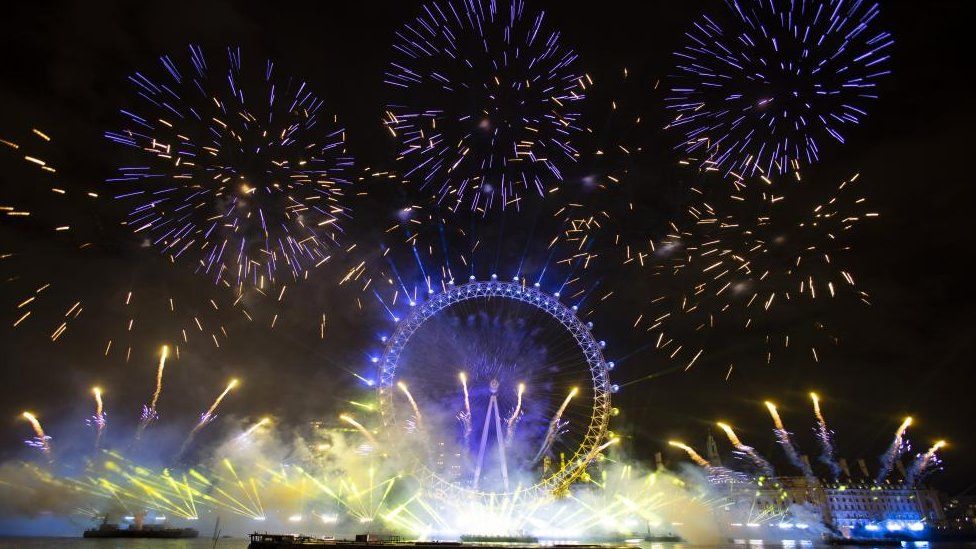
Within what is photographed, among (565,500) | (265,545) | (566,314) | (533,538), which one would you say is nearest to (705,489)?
(565,500)

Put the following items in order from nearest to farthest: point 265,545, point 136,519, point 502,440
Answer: point 265,545
point 502,440
point 136,519

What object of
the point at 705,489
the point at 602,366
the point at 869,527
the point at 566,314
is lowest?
the point at 869,527

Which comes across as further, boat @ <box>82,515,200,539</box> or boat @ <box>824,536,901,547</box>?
boat @ <box>82,515,200,539</box>

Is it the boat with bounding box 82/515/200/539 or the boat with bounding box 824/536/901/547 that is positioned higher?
the boat with bounding box 82/515/200/539

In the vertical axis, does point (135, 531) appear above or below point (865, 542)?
above

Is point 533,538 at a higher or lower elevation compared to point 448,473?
lower

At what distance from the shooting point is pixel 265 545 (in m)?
61.5

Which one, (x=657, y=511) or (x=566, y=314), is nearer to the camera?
(x=566, y=314)

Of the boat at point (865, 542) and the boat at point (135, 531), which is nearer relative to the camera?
the boat at point (865, 542)

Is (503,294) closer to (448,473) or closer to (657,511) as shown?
(448,473)

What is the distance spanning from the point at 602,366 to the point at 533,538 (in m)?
26.4

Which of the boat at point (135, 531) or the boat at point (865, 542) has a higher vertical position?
the boat at point (135, 531)

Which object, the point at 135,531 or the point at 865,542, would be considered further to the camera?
the point at 135,531

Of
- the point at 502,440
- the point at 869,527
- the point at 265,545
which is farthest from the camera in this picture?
the point at 869,527
